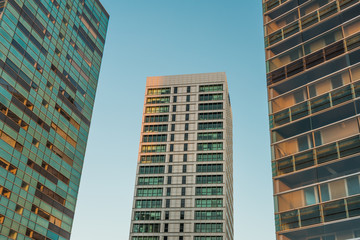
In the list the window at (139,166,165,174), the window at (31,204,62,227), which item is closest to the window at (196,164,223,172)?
the window at (139,166,165,174)

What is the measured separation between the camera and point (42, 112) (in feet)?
251

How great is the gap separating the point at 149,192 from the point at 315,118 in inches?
3174

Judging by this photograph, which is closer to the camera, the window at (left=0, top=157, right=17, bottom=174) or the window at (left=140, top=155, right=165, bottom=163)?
the window at (left=0, top=157, right=17, bottom=174)

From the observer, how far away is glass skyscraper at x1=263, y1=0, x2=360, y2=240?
36.0 meters

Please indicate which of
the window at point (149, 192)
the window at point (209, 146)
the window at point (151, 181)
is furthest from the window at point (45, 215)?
the window at point (209, 146)

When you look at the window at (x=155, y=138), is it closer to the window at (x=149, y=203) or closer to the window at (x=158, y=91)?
the window at (x=158, y=91)

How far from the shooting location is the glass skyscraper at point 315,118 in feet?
118

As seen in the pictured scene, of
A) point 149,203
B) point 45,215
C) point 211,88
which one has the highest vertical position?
point 211,88

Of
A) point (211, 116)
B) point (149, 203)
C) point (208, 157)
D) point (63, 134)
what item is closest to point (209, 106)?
point (211, 116)

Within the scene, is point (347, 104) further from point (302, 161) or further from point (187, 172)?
point (187, 172)

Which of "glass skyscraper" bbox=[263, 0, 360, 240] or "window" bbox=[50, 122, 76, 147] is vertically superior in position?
"window" bbox=[50, 122, 76, 147]

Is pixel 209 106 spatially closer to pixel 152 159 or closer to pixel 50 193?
pixel 152 159

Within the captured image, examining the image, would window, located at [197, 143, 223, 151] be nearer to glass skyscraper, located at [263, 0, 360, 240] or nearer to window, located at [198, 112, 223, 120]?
window, located at [198, 112, 223, 120]

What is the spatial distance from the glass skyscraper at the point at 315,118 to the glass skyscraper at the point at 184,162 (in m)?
67.9
